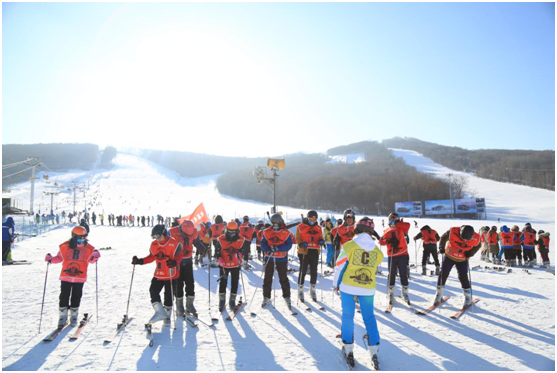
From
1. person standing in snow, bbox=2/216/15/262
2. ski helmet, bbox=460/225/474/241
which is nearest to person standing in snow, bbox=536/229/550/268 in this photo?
ski helmet, bbox=460/225/474/241

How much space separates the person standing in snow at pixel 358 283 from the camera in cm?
395

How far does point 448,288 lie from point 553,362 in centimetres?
404

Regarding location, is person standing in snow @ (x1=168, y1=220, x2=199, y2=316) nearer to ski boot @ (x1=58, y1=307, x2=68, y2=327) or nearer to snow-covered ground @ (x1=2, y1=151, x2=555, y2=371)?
snow-covered ground @ (x1=2, y1=151, x2=555, y2=371)

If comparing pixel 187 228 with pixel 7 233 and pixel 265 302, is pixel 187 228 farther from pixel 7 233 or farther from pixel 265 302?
pixel 7 233

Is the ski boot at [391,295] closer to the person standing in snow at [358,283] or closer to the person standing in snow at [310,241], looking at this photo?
the person standing in snow at [310,241]

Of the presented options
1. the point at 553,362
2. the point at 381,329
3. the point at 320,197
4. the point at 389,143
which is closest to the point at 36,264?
the point at 381,329

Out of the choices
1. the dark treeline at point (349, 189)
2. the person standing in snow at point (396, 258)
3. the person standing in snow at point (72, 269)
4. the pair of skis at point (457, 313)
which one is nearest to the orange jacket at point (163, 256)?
the person standing in snow at point (72, 269)

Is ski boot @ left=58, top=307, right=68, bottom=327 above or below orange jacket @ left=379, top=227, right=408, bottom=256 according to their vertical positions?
below

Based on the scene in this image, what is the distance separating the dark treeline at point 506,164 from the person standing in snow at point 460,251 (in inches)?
3361

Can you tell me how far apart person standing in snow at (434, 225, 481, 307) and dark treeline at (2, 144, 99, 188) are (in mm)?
138254

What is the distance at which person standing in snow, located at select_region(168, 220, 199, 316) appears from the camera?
18.4ft

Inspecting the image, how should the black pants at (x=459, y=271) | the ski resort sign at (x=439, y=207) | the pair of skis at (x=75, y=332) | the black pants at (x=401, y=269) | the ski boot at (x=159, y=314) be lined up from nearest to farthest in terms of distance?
1. the pair of skis at (x=75, y=332)
2. the ski boot at (x=159, y=314)
3. the black pants at (x=459, y=271)
4. the black pants at (x=401, y=269)
5. the ski resort sign at (x=439, y=207)

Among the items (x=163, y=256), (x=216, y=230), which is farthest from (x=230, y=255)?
(x=216, y=230)

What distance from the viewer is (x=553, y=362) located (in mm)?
4043
